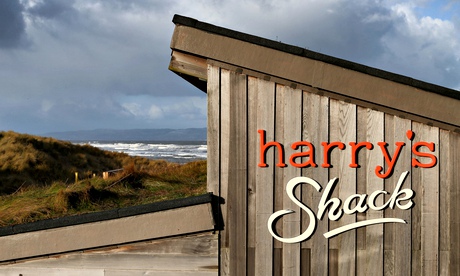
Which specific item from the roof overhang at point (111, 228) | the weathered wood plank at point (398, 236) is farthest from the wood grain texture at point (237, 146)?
the weathered wood plank at point (398, 236)

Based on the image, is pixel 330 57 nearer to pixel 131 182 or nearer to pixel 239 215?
pixel 239 215

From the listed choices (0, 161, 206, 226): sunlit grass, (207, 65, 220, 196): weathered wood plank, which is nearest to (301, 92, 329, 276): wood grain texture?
(207, 65, 220, 196): weathered wood plank

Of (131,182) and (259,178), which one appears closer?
(259,178)

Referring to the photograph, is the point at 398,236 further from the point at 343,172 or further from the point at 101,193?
the point at 101,193

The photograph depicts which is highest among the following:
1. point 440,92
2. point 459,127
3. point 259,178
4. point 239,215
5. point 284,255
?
point 440,92

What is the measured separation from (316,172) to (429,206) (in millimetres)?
1262

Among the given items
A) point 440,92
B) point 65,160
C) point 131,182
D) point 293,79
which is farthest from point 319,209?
point 65,160

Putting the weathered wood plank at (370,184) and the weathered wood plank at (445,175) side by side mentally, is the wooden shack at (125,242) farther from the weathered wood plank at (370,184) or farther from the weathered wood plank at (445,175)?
the weathered wood plank at (445,175)

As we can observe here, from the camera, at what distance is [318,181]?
5.05 meters

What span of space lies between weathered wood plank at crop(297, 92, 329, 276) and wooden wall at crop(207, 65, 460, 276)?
10 mm

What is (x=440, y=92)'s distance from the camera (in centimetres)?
496

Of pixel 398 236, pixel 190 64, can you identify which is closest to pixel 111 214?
pixel 190 64

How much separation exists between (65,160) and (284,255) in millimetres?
25160

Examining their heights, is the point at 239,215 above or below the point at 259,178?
below
